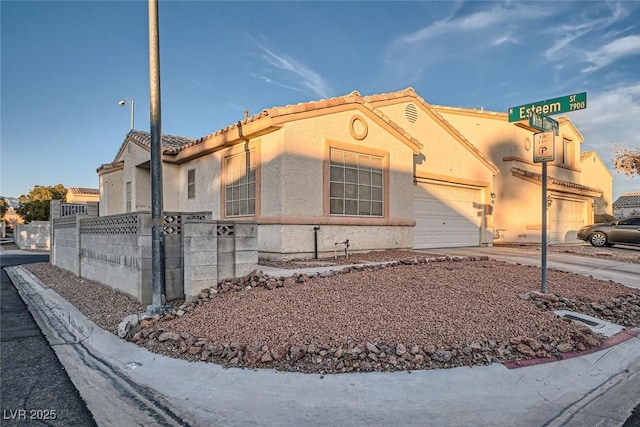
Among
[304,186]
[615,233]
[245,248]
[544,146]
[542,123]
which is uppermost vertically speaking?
[542,123]

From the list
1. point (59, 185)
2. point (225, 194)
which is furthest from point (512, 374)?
point (59, 185)

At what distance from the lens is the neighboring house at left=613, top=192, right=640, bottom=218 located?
4144 centimetres

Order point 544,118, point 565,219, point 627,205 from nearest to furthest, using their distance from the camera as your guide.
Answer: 1. point 544,118
2. point 565,219
3. point 627,205

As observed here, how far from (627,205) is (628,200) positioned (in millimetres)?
1345

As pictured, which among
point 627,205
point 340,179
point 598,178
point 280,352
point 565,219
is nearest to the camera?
point 280,352

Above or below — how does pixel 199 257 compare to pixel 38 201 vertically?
below

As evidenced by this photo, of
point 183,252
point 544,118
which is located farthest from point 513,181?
point 183,252

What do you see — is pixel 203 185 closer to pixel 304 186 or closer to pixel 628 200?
pixel 304 186

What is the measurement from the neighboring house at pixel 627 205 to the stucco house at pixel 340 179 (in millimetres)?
30808

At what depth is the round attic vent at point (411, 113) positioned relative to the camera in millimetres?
14473

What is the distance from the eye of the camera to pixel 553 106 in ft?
21.0

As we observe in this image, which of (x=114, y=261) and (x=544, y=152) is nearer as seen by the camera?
(x=544, y=152)

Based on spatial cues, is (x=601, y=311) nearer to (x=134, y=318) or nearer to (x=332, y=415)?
(x=332, y=415)

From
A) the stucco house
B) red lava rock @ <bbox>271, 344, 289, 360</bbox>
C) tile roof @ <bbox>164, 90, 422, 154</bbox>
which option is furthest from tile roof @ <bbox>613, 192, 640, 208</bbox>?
red lava rock @ <bbox>271, 344, 289, 360</bbox>
